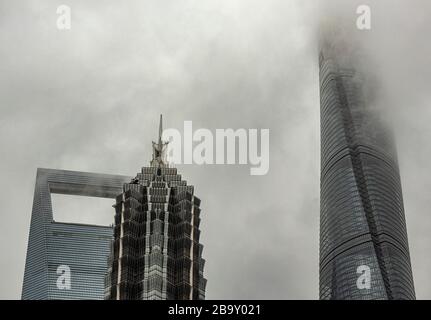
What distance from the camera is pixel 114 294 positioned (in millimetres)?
196250

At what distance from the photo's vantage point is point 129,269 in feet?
656
